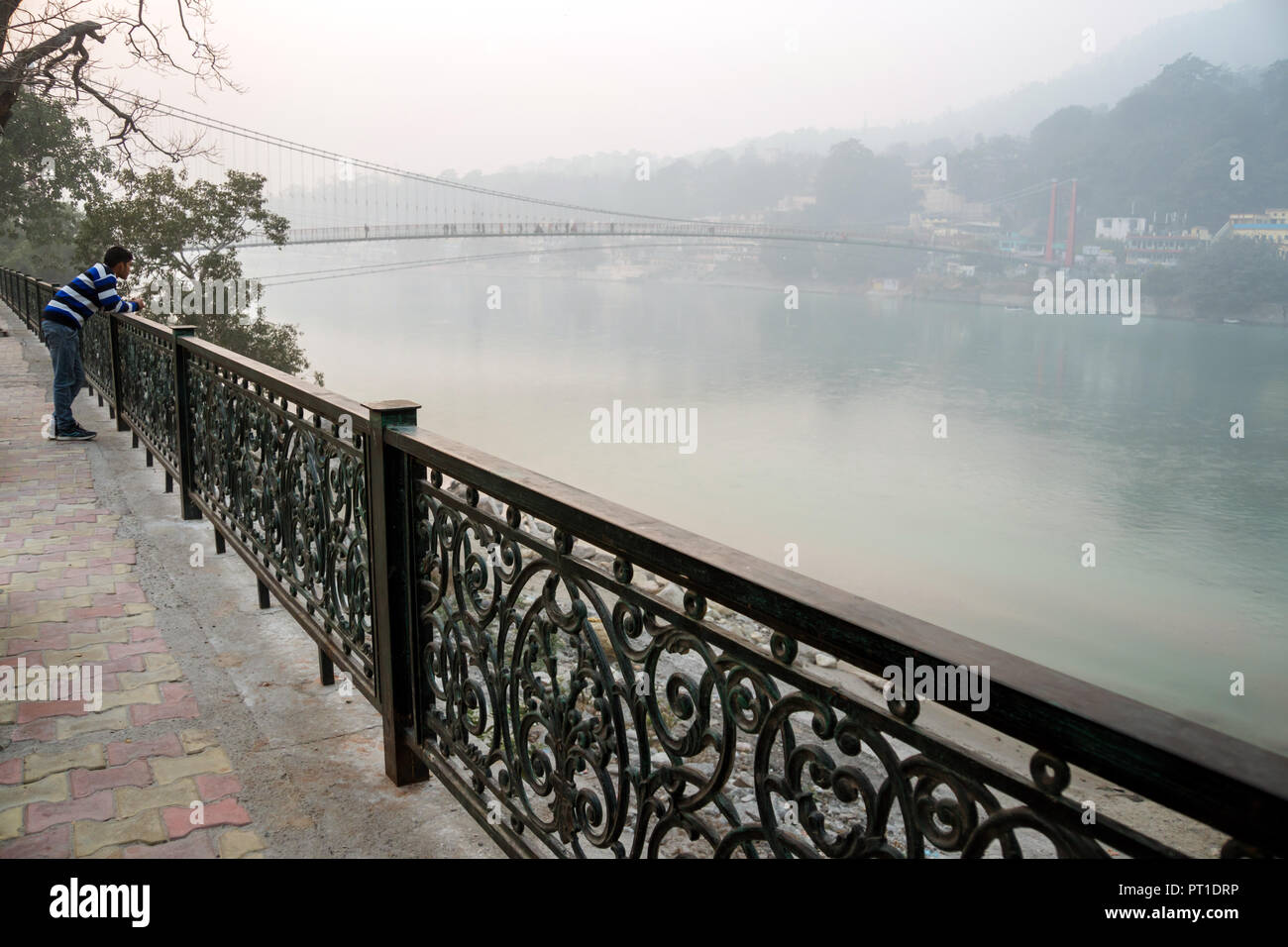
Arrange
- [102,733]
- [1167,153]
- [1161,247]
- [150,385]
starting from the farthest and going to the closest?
[1167,153]
[1161,247]
[150,385]
[102,733]

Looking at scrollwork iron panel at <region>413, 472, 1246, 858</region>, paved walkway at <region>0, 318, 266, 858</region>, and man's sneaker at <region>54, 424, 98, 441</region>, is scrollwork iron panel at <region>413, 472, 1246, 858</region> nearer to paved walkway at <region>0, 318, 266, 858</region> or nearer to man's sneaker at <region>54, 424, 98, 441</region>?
paved walkway at <region>0, 318, 266, 858</region>

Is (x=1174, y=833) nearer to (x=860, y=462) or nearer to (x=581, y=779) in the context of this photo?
(x=581, y=779)

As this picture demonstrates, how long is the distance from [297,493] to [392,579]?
0.87m

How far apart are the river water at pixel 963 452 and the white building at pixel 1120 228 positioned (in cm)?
523

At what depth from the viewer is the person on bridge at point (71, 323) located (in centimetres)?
632

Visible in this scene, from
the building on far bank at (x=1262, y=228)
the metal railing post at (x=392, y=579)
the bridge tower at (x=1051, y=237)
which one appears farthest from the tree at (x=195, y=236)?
the bridge tower at (x=1051, y=237)

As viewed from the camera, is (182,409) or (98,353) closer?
(182,409)

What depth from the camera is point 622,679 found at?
2127mm

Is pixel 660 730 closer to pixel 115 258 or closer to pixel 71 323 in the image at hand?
pixel 115 258

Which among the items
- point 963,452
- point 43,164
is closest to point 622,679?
point 43,164

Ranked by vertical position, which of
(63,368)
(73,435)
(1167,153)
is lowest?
(73,435)

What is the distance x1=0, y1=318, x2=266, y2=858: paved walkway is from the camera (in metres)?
2.15

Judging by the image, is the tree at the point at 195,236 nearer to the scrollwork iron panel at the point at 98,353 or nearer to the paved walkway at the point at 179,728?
the scrollwork iron panel at the point at 98,353
